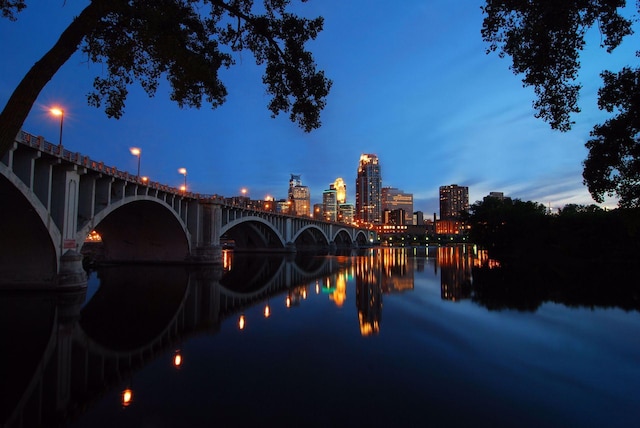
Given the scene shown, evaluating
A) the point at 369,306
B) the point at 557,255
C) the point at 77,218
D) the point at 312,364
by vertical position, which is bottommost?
the point at 369,306

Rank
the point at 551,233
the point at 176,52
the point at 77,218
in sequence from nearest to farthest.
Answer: the point at 176,52 < the point at 77,218 < the point at 551,233

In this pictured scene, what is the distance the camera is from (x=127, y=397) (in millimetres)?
9305

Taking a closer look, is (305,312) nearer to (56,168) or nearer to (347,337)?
(347,337)

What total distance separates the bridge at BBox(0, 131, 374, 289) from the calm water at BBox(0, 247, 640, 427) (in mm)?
3061

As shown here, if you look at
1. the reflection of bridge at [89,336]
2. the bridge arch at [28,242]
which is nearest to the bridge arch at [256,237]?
the reflection of bridge at [89,336]

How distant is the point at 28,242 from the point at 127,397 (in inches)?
776

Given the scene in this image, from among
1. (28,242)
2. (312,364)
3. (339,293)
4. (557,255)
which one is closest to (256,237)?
(557,255)

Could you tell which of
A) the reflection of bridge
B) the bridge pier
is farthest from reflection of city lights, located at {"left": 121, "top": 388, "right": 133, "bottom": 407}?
the bridge pier

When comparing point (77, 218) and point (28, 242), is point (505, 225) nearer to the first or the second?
point (77, 218)

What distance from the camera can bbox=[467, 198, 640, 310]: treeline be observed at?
26123 millimetres

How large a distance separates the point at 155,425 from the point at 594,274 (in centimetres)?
4747

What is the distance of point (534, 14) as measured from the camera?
7.57m

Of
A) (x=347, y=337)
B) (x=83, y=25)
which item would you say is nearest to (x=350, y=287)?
(x=347, y=337)

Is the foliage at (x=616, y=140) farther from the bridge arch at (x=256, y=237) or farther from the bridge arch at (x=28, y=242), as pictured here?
the bridge arch at (x=256, y=237)
